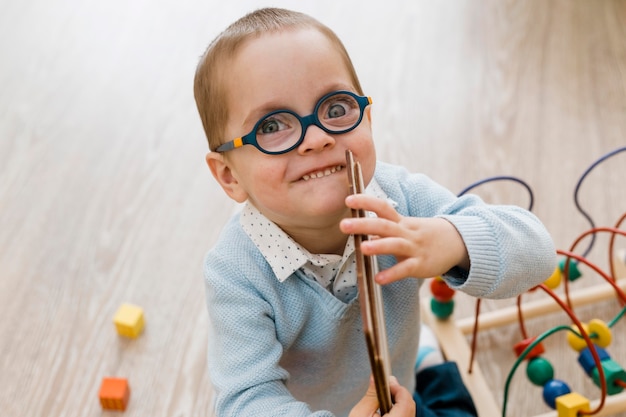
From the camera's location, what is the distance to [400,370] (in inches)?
36.4

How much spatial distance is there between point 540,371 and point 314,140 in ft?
1.66

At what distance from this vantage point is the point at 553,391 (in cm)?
93

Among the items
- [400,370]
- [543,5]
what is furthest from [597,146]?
[400,370]

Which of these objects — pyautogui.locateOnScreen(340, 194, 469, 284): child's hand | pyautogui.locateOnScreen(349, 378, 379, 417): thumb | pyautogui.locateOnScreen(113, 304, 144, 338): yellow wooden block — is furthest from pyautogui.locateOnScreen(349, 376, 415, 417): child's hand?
pyautogui.locateOnScreen(113, 304, 144, 338): yellow wooden block

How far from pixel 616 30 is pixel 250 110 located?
1324 mm

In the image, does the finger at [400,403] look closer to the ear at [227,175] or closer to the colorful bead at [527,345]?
the ear at [227,175]

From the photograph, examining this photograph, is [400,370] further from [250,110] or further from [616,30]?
[616,30]

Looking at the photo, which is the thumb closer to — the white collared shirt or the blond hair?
the white collared shirt

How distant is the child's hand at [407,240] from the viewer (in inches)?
22.5

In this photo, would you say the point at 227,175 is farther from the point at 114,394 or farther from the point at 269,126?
the point at 114,394

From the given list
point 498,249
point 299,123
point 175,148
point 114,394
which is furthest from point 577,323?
point 175,148

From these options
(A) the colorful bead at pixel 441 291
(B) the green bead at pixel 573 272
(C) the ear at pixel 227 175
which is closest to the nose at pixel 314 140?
(C) the ear at pixel 227 175

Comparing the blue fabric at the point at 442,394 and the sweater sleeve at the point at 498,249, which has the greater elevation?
the sweater sleeve at the point at 498,249

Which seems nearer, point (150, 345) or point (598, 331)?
point (598, 331)
